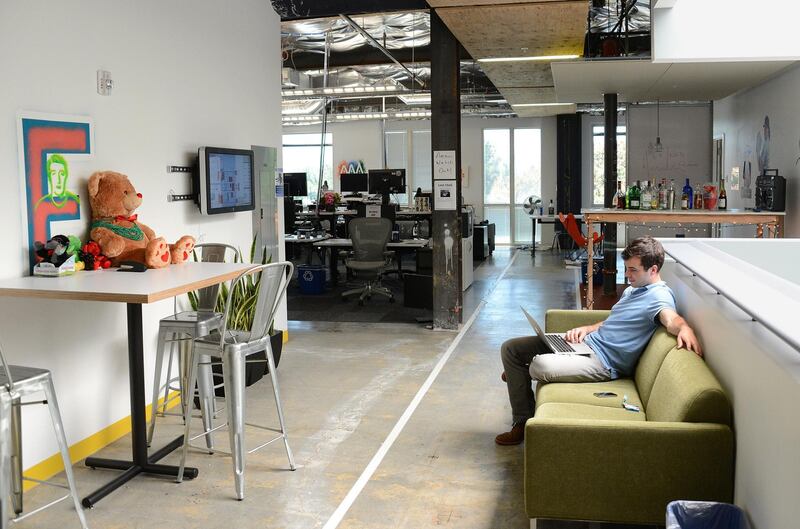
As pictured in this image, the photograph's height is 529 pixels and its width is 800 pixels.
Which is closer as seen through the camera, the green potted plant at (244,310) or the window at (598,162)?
the green potted plant at (244,310)

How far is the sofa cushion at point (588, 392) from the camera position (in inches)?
146

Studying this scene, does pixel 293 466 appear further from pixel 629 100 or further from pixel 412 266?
pixel 412 266

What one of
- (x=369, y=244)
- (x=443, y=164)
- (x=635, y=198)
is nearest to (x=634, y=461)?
(x=443, y=164)

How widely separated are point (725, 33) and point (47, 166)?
6142 mm

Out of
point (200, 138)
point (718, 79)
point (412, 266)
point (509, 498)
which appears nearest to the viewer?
point (509, 498)

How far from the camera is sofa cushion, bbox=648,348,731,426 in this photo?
283cm

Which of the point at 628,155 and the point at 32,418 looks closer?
the point at 32,418

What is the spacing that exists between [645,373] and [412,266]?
9885mm

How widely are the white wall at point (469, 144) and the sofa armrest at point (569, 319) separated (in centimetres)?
1227

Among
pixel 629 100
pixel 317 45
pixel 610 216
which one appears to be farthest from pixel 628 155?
pixel 317 45

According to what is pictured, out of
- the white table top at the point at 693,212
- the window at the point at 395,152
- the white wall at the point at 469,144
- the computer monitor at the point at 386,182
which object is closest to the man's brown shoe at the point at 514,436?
the white table top at the point at 693,212

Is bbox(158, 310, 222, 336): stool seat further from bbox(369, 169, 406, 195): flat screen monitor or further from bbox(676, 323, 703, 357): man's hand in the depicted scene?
bbox(369, 169, 406, 195): flat screen monitor

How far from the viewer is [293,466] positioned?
4.07 m

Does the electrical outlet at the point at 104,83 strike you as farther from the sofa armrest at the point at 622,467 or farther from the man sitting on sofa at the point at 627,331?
the sofa armrest at the point at 622,467
